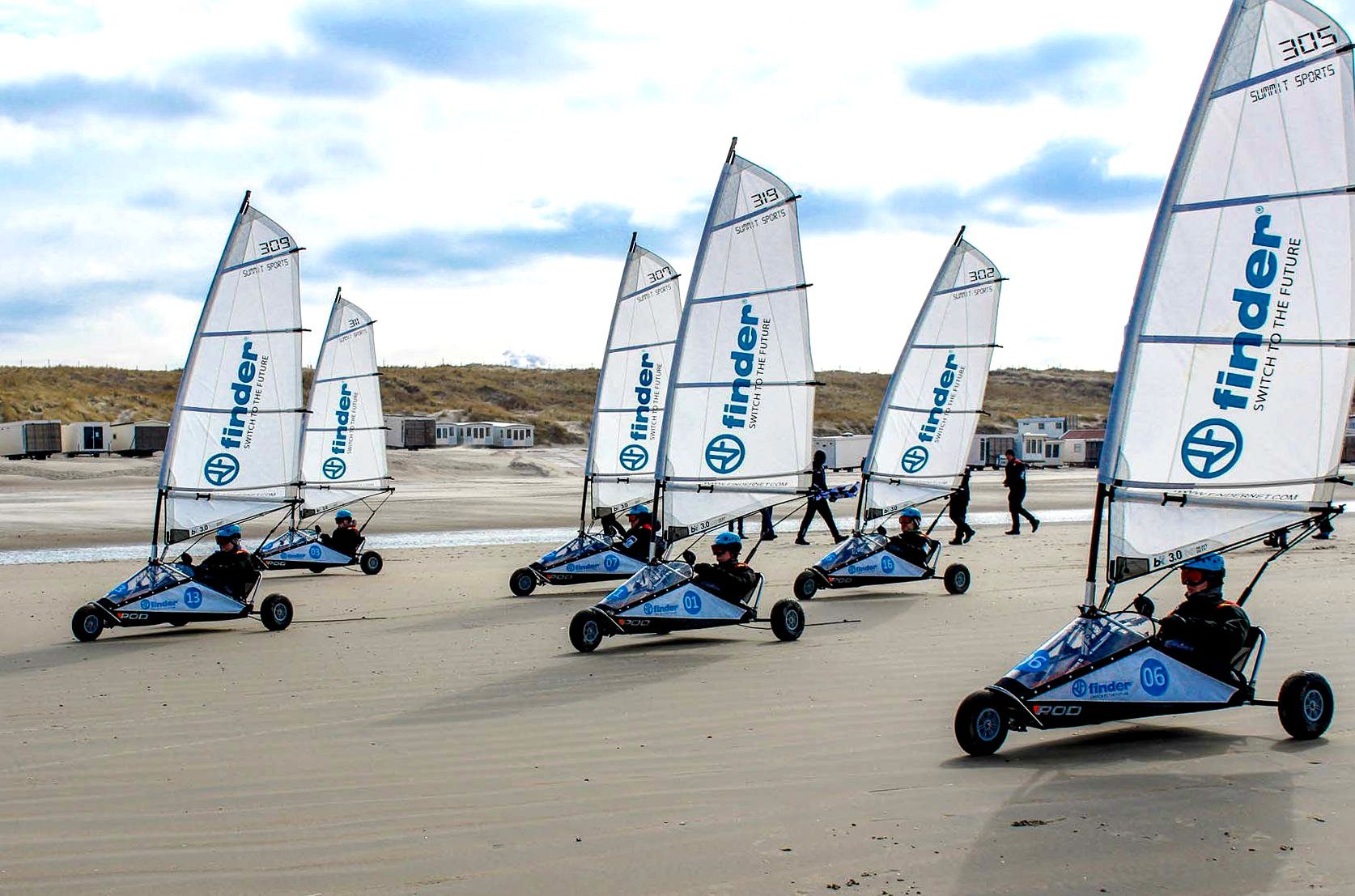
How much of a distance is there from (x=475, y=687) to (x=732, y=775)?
349 cm

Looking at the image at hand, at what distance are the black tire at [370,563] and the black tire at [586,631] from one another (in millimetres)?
9104

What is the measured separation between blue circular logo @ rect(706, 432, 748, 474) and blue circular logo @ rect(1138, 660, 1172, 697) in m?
7.85

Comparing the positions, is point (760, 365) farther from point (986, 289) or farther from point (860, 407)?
point (860, 407)

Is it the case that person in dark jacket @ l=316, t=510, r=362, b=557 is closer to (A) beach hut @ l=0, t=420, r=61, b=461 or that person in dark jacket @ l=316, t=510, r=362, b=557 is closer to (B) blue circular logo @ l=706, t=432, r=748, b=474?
(B) blue circular logo @ l=706, t=432, r=748, b=474

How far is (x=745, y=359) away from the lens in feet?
50.6

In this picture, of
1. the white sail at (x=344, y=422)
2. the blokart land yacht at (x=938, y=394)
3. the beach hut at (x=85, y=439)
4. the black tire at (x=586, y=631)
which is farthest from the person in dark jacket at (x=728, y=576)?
the beach hut at (x=85, y=439)

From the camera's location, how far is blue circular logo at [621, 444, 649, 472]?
21.5 meters

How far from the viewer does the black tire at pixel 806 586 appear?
1595cm

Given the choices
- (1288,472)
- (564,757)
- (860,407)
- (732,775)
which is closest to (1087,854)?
(732,775)

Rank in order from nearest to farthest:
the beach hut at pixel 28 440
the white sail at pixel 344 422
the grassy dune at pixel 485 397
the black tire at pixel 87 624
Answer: the black tire at pixel 87 624, the white sail at pixel 344 422, the beach hut at pixel 28 440, the grassy dune at pixel 485 397

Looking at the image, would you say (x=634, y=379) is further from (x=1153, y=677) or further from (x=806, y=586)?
(x=1153, y=677)

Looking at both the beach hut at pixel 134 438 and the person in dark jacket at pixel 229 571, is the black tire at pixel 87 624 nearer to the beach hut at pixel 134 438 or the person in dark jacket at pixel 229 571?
the person in dark jacket at pixel 229 571

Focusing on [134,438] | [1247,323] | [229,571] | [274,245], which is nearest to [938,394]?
[274,245]

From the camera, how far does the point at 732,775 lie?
7.02 metres
